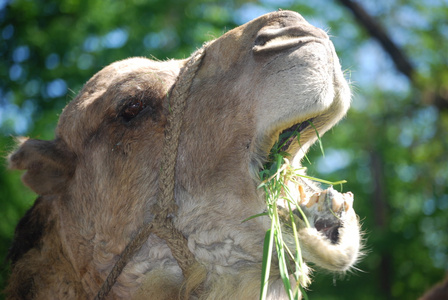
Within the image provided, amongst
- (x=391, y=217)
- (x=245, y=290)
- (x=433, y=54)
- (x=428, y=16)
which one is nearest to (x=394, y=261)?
(x=391, y=217)

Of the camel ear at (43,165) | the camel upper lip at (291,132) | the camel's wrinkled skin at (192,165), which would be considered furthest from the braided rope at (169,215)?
the camel ear at (43,165)

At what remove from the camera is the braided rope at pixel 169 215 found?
2.76 meters

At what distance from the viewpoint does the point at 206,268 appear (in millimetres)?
2740

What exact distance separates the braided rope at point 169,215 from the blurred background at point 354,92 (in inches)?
36.2

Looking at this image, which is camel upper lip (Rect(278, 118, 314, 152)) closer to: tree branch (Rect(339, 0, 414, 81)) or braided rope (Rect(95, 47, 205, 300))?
braided rope (Rect(95, 47, 205, 300))

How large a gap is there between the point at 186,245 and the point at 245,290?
41 cm

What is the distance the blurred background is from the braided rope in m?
0.92

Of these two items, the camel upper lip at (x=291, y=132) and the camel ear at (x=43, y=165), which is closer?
the camel upper lip at (x=291, y=132)

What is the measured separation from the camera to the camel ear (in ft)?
10.5

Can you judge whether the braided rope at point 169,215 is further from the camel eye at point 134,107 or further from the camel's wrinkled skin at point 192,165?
the camel eye at point 134,107

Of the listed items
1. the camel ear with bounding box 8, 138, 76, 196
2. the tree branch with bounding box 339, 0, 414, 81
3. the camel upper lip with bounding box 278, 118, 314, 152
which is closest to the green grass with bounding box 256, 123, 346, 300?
the camel upper lip with bounding box 278, 118, 314, 152

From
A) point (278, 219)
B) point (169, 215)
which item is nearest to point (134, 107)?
point (169, 215)

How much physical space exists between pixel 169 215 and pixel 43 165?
0.98m

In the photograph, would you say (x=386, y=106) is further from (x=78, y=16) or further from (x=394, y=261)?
(x=78, y=16)
